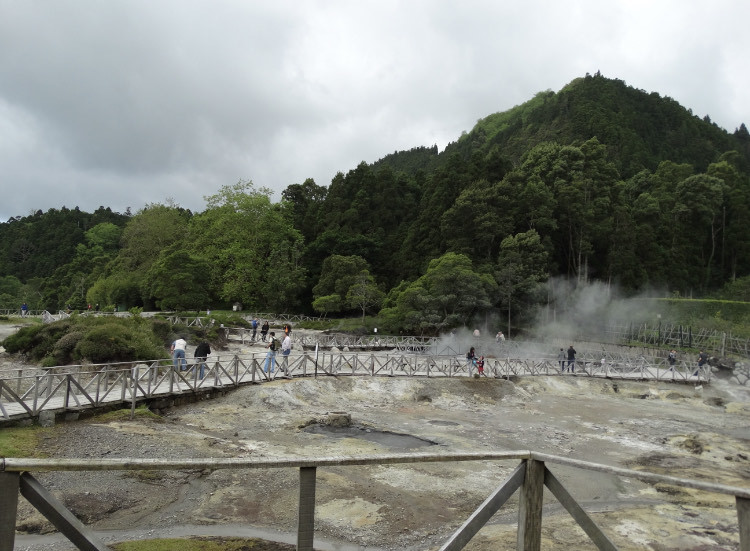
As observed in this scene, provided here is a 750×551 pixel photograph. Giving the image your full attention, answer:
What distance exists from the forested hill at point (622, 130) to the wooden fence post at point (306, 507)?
70.7 metres

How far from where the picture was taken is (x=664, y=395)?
25734 millimetres

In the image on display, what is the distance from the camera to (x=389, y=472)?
9.70 metres

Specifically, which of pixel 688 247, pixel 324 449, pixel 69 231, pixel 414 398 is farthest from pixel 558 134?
pixel 69 231

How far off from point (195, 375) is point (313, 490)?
564 inches

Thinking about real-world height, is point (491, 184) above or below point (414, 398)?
above

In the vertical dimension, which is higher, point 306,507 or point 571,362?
point 306,507

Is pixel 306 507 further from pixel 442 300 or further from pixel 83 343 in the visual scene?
pixel 442 300

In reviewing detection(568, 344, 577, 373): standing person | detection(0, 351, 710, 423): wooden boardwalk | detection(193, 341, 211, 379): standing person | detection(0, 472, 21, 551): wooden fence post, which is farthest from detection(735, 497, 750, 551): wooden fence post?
detection(568, 344, 577, 373): standing person

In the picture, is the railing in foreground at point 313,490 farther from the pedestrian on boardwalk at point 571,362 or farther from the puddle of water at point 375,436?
the pedestrian on boardwalk at point 571,362

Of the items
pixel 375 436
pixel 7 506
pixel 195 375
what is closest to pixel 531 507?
pixel 7 506

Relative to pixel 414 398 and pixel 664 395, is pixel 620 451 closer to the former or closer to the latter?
pixel 414 398

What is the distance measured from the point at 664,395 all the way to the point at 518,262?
18.4 m

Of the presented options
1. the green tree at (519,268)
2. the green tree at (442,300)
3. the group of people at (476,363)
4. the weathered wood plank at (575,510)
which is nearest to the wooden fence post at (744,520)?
the weathered wood plank at (575,510)

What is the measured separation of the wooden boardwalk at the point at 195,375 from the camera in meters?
11.6
